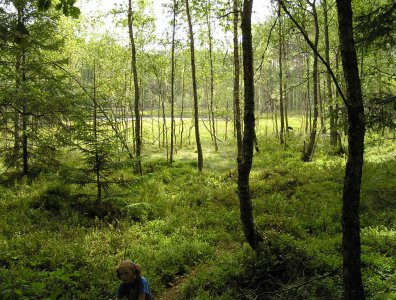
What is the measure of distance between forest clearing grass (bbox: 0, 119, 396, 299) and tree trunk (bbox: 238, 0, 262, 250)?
0.60 metres

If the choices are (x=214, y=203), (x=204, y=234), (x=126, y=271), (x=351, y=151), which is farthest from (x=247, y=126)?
(x=214, y=203)

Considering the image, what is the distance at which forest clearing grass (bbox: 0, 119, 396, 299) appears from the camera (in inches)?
284

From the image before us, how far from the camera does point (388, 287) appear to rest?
248 inches

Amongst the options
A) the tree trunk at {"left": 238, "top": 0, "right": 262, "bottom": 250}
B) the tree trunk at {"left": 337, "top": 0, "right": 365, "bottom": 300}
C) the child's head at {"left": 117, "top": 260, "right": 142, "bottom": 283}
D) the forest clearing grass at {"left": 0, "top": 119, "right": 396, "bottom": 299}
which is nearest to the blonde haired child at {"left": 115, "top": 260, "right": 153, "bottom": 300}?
the child's head at {"left": 117, "top": 260, "right": 142, "bottom": 283}

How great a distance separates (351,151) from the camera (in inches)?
176

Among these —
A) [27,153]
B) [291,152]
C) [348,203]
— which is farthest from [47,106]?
[291,152]

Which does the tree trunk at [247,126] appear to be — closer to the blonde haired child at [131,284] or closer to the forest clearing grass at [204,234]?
the forest clearing grass at [204,234]

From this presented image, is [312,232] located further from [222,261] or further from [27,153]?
[27,153]

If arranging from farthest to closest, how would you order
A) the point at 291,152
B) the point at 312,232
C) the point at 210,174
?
the point at 291,152 < the point at 210,174 < the point at 312,232

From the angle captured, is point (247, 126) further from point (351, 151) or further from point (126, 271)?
point (126, 271)

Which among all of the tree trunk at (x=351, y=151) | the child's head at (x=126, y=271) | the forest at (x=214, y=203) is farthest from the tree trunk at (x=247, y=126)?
the child's head at (x=126, y=271)

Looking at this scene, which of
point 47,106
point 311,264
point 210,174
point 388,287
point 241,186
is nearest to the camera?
point 388,287

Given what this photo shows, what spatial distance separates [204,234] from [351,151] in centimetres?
709

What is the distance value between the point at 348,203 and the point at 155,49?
24936mm
